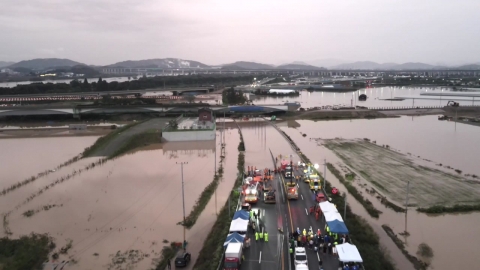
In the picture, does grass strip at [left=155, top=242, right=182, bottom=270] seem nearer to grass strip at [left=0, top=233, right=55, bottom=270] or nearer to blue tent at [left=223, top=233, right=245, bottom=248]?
blue tent at [left=223, top=233, right=245, bottom=248]

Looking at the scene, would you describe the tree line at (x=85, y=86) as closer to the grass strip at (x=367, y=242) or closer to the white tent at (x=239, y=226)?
the white tent at (x=239, y=226)

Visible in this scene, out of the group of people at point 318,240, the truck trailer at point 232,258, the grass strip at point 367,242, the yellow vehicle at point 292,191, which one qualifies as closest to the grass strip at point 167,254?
the truck trailer at point 232,258

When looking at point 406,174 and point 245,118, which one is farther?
point 245,118

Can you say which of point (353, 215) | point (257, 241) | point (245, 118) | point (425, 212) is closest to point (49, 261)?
point (257, 241)

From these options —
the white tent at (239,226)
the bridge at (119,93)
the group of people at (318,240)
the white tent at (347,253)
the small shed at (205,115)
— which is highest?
the bridge at (119,93)

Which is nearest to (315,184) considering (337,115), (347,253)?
(347,253)

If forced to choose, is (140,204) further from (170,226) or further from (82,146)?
(82,146)
